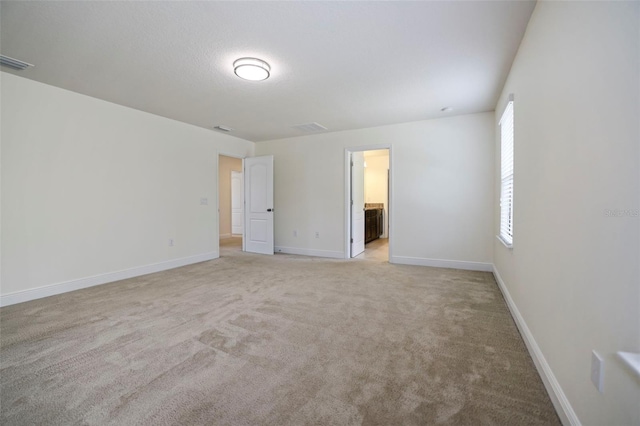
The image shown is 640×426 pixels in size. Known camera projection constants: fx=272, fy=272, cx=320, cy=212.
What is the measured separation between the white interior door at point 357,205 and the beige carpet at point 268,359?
7.29 feet

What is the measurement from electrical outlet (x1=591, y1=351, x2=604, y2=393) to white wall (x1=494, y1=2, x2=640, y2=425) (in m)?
0.03

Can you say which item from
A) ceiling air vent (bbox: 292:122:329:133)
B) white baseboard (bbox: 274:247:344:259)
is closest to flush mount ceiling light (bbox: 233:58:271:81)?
ceiling air vent (bbox: 292:122:329:133)

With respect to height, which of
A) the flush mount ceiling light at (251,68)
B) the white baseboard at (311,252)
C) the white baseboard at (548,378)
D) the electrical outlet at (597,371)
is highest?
the flush mount ceiling light at (251,68)

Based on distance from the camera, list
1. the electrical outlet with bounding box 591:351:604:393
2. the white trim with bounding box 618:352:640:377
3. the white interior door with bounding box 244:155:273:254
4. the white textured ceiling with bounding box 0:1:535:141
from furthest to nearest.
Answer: the white interior door with bounding box 244:155:273:254 < the white textured ceiling with bounding box 0:1:535:141 < the electrical outlet with bounding box 591:351:604:393 < the white trim with bounding box 618:352:640:377

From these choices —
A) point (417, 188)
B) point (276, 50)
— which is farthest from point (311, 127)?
point (276, 50)

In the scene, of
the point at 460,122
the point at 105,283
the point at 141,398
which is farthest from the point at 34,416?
the point at 460,122

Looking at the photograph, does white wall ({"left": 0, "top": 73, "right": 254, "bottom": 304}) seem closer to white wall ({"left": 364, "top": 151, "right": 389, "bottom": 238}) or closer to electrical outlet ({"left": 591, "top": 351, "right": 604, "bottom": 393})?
electrical outlet ({"left": 591, "top": 351, "right": 604, "bottom": 393})

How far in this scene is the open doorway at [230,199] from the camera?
27.2 feet

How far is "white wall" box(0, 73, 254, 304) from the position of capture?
9.74 ft

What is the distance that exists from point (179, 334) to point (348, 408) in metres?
1.55

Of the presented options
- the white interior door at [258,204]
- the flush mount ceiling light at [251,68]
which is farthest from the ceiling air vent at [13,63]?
the white interior door at [258,204]

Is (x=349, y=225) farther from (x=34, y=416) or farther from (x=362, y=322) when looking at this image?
(x=34, y=416)

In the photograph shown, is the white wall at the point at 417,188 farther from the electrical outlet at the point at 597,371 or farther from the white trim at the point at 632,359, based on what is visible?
the white trim at the point at 632,359

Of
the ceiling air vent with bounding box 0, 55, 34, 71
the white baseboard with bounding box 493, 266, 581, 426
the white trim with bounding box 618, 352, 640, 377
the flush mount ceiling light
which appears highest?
the ceiling air vent with bounding box 0, 55, 34, 71
